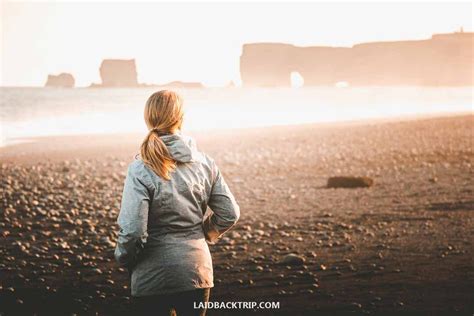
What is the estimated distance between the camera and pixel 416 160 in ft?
62.5

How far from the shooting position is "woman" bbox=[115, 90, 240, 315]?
156 inches

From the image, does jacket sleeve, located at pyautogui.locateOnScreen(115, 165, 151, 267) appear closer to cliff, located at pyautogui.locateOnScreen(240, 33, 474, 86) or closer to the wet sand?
the wet sand

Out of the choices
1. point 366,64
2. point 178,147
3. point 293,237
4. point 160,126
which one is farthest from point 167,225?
point 366,64

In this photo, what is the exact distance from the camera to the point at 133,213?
393cm

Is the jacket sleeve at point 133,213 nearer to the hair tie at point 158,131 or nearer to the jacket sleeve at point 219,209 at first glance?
the hair tie at point 158,131

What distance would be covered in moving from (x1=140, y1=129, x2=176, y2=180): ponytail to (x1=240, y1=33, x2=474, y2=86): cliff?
14066 centimetres

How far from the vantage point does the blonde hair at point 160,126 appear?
3934 millimetres

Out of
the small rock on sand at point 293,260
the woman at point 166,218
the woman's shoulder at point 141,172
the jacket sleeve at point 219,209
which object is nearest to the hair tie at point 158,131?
the woman at point 166,218

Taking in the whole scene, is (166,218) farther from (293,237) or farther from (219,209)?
(293,237)

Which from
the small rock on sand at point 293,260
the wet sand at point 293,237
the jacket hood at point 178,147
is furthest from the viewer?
the small rock on sand at point 293,260

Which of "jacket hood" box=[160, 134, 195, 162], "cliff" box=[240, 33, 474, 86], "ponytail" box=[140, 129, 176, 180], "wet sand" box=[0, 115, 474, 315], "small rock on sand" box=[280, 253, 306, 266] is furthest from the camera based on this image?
"cliff" box=[240, 33, 474, 86]

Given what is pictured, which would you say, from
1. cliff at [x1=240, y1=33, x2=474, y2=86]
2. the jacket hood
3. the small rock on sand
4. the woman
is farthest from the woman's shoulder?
cliff at [x1=240, y1=33, x2=474, y2=86]

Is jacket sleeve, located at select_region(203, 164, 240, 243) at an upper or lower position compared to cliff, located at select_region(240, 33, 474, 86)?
lower

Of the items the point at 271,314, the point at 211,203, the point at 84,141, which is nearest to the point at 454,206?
the point at 271,314
